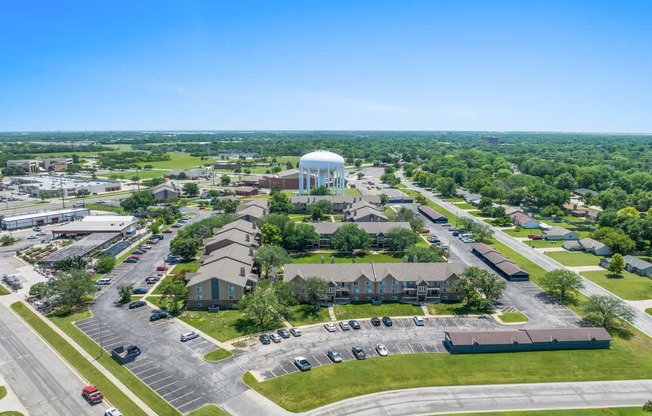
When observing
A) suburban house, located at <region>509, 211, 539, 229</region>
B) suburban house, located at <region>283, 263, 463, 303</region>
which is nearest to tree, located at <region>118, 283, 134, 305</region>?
suburban house, located at <region>283, 263, 463, 303</region>

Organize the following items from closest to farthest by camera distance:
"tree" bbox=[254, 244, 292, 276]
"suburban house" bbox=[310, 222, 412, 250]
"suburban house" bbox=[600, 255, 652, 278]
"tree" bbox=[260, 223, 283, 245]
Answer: "tree" bbox=[254, 244, 292, 276], "suburban house" bbox=[600, 255, 652, 278], "tree" bbox=[260, 223, 283, 245], "suburban house" bbox=[310, 222, 412, 250]

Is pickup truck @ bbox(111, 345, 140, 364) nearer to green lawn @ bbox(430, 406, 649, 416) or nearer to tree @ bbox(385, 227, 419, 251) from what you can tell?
green lawn @ bbox(430, 406, 649, 416)

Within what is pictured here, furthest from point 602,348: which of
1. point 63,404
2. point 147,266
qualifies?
point 147,266

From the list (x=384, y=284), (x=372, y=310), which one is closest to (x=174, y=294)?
(x=372, y=310)

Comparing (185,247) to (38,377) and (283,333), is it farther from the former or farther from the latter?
(38,377)

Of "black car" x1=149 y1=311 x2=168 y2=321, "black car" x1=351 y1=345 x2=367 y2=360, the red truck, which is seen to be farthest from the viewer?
"black car" x1=149 y1=311 x2=168 y2=321

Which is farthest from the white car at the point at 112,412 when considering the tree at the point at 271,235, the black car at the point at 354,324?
the tree at the point at 271,235
